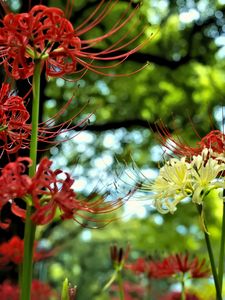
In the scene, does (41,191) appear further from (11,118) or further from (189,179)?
(189,179)

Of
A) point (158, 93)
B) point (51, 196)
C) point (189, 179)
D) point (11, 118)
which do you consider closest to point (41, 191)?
point (51, 196)

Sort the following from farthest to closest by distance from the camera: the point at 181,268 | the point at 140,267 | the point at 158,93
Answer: the point at 158,93 < the point at 140,267 < the point at 181,268

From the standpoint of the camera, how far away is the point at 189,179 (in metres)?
1.63

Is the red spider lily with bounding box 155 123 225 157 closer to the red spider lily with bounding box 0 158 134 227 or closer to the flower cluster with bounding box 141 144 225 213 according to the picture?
the flower cluster with bounding box 141 144 225 213

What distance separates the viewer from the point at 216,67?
7734 millimetres

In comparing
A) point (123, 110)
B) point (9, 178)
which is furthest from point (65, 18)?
point (123, 110)

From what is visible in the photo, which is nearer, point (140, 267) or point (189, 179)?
point (189, 179)

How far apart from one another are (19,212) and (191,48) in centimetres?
678

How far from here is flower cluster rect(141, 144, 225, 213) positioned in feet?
5.32

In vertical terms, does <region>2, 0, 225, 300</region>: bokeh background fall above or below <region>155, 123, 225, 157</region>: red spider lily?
above

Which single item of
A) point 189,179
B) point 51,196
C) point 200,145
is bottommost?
point 51,196

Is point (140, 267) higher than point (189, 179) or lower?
higher

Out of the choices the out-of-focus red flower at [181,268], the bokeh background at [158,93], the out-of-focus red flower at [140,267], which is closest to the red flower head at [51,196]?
the out-of-focus red flower at [181,268]

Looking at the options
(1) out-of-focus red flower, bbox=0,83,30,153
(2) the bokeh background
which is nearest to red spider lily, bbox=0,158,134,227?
(1) out-of-focus red flower, bbox=0,83,30,153
